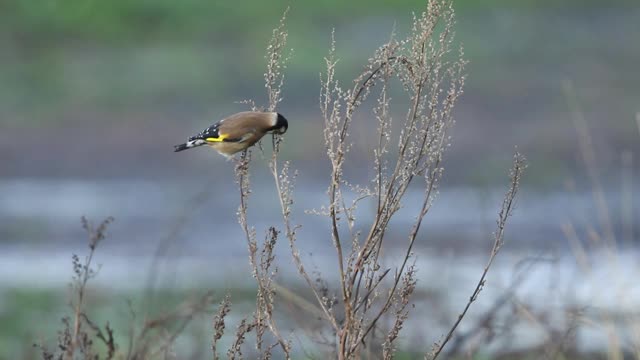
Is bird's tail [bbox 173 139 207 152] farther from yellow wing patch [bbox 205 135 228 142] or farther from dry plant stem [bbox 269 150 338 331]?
dry plant stem [bbox 269 150 338 331]

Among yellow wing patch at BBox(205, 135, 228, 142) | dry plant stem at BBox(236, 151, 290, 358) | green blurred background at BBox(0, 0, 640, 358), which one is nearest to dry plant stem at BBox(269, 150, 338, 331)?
dry plant stem at BBox(236, 151, 290, 358)

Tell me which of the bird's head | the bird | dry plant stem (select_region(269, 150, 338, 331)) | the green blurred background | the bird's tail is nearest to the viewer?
dry plant stem (select_region(269, 150, 338, 331))

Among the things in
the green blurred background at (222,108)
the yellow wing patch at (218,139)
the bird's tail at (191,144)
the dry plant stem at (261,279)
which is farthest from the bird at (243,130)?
the green blurred background at (222,108)

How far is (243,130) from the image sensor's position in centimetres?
586

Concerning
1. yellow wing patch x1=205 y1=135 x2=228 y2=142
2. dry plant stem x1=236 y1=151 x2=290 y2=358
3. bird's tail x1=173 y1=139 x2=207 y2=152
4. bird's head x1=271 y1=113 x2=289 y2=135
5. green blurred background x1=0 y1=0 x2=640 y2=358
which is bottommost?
dry plant stem x1=236 y1=151 x2=290 y2=358

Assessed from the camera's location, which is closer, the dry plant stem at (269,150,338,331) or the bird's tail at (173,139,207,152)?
the dry plant stem at (269,150,338,331)

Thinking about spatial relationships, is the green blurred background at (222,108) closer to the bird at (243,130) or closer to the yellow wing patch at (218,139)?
the yellow wing patch at (218,139)

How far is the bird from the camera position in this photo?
5625 mm

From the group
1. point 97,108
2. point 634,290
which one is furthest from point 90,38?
point 634,290

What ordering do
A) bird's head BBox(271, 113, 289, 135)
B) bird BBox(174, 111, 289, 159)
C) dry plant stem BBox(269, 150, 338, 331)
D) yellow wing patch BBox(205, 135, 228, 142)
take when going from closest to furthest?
dry plant stem BBox(269, 150, 338, 331) < bird's head BBox(271, 113, 289, 135) < bird BBox(174, 111, 289, 159) < yellow wing patch BBox(205, 135, 228, 142)

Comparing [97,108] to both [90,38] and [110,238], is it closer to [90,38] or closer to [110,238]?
[90,38]

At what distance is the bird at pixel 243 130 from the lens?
5625 mm

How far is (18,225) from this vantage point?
1766cm

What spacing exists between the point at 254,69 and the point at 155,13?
294cm
